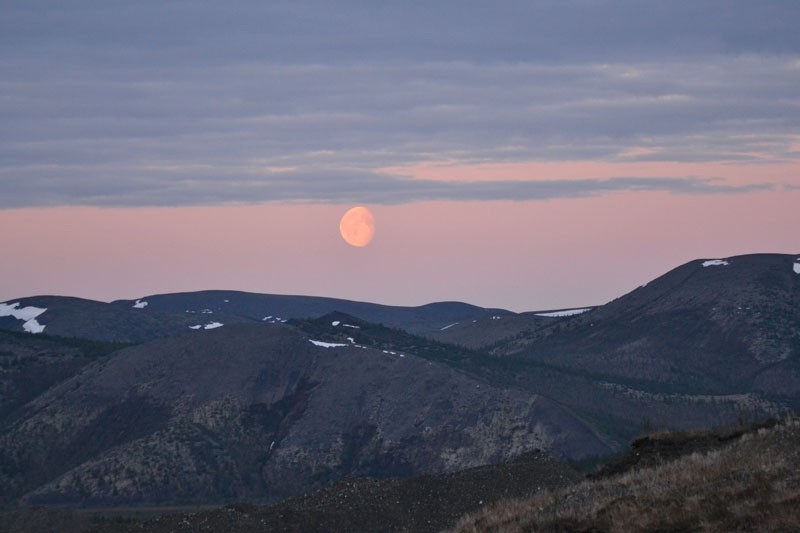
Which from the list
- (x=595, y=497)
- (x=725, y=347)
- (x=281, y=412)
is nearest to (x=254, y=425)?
(x=281, y=412)

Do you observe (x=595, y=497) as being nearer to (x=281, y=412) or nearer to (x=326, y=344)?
(x=281, y=412)

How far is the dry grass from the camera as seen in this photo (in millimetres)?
23703

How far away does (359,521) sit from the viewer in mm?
50031

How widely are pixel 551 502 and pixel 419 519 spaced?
793 inches

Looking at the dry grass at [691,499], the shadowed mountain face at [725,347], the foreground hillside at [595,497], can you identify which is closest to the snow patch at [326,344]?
the shadowed mountain face at [725,347]

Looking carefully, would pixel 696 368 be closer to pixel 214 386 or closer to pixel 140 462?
pixel 214 386

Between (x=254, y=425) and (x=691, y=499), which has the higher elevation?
(x=691, y=499)

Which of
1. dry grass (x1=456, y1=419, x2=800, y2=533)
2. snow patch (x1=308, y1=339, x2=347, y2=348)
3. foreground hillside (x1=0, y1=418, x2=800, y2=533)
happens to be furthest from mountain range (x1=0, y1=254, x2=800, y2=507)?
dry grass (x1=456, y1=419, x2=800, y2=533)

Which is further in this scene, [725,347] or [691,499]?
[725,347]

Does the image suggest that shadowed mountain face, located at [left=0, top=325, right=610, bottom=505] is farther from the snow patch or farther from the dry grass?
the dry grass

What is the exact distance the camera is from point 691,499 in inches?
987

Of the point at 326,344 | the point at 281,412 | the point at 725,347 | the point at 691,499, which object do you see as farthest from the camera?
the point at 725,347

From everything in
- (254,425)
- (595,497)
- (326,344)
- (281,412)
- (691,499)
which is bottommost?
(254,425)

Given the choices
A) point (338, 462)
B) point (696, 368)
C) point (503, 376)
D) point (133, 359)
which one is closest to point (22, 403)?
point (133, 359)
